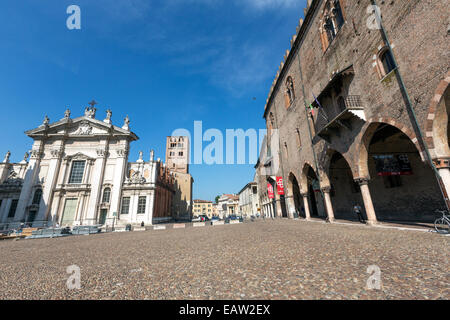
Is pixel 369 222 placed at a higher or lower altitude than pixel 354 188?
lower

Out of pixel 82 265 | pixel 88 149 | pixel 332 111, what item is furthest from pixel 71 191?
pixel 332 111

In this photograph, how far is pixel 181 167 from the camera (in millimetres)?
65125

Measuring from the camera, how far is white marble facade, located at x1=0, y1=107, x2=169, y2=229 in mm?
26891

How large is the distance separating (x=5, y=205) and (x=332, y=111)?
4549cm

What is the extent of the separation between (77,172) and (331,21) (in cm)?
3860

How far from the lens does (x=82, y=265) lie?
568 cm

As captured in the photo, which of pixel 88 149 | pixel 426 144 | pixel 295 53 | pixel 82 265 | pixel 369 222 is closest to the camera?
pixel 82 265

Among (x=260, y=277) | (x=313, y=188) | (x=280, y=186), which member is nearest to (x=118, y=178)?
(x=280, y=186)

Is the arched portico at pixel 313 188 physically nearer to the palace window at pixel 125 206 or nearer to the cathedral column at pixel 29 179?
the palace window at pixel 125 206

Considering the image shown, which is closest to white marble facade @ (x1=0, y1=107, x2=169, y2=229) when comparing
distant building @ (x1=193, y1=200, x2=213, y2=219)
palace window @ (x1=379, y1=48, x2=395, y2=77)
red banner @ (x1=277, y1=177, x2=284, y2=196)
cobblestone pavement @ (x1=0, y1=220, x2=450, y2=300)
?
red banner @ (x1=277, y1=177, x2=284, y2=196)

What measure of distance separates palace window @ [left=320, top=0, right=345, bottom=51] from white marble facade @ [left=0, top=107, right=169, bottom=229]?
28.5 metres

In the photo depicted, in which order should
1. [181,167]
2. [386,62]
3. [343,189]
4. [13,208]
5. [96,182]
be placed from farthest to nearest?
[181,167], [96,182], [13,208], [343,189], [386,62]

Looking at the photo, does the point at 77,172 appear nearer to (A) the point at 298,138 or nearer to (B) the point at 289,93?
(A) the point at 298,138

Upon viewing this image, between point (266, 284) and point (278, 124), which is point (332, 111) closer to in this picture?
point (278, 124)
